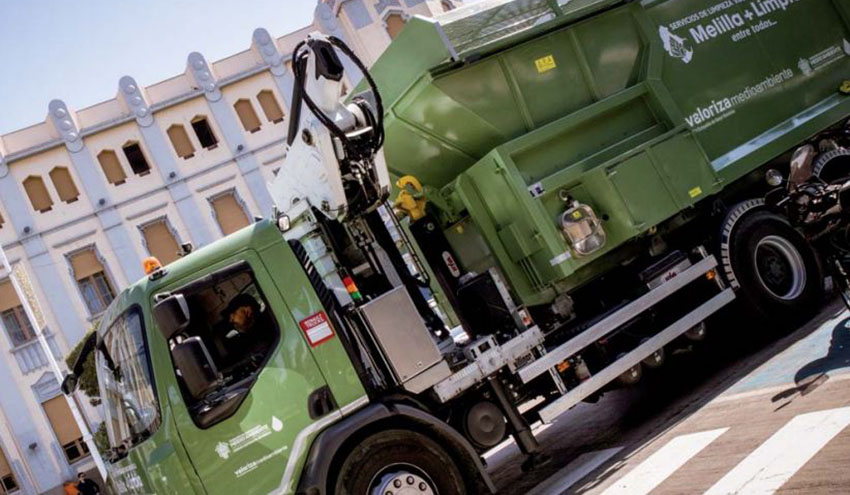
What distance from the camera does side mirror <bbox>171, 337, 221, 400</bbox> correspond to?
439 centimetres

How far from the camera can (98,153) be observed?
26.4 m

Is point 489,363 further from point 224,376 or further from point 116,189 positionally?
point 116,189

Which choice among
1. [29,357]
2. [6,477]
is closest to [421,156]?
[29,357]

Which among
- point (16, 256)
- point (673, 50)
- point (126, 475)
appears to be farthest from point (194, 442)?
point (16, 256)

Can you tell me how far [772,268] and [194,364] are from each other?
533 cm

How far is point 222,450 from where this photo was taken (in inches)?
182

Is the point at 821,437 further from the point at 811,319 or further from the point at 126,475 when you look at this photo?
the point at 126,475

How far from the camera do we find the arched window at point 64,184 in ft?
84.9

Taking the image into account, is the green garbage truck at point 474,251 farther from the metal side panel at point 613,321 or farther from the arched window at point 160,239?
the arched window at point 160,239

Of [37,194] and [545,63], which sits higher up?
[37,194]

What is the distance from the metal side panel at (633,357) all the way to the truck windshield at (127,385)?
9.13ft

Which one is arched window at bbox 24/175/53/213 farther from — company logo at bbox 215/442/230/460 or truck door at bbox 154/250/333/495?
company logo at bbox 215/442/230/460

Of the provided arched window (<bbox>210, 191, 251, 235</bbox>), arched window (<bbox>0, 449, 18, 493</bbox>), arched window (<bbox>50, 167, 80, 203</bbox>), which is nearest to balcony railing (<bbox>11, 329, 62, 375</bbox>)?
arched window (<bbox>0, 449, 18, 493</bbox>)

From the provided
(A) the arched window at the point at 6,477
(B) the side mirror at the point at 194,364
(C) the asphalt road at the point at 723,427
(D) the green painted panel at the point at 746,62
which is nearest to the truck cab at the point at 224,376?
(B) the side mirror at the point at 194,364
